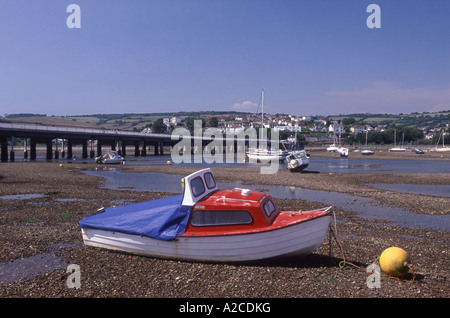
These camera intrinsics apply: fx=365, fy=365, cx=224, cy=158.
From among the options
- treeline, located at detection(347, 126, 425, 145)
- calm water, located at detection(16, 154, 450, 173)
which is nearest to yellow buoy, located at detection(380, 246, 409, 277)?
calm water, located at detection(16, 154, 450, 173)

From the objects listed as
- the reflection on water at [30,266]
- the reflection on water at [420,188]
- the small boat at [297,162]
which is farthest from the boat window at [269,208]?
the small boat at [297,162]

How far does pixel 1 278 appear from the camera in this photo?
406 inches

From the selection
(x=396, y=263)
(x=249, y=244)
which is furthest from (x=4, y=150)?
(x=396, y=263)

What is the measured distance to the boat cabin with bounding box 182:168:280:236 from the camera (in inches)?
428

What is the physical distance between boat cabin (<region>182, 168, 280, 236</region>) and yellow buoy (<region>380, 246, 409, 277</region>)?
11.1 feet

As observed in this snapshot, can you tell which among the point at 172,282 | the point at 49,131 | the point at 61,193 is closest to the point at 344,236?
the point at 172,282

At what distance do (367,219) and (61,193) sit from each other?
2102 centimetres

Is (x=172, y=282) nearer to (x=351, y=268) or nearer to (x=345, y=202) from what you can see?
(x=351, y=268)

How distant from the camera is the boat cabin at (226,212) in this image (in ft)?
35.7

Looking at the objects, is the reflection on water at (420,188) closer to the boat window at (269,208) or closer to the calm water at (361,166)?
the calm water at (361,166)

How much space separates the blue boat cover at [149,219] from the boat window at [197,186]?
641 mm

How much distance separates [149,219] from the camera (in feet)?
38.4

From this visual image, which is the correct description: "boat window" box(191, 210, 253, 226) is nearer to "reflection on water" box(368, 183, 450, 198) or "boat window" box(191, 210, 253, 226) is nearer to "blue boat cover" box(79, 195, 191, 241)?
"blue boat cover" box(79, 195, 191, 241)
